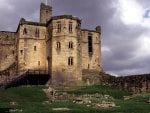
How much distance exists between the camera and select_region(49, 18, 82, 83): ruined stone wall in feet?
286

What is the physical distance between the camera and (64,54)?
287 feet

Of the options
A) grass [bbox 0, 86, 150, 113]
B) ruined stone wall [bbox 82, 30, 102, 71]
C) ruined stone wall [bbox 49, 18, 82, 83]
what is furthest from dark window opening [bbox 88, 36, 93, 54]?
grass [bbox 0, 86, 150, 113]

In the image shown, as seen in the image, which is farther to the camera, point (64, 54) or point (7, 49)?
point (7, 49)

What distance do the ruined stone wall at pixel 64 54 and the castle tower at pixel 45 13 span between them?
774cm

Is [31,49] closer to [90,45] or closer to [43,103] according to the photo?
[90,45]

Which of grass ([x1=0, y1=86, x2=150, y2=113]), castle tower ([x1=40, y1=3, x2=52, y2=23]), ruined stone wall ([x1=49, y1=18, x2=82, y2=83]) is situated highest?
castle tower ([x1=40, y1=3, x2=52, y2=23])

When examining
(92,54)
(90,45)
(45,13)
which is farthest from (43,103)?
(45,13)

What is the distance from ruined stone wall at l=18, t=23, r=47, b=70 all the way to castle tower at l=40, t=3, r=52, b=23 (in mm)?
3910

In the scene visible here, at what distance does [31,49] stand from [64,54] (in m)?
9.09

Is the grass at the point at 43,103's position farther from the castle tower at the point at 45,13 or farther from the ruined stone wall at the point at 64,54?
the castle tower at the point at 45,13

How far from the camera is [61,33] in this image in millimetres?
88562

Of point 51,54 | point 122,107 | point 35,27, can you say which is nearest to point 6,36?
point 35,27

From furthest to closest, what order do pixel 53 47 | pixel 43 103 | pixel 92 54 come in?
pixel 92 54
pixel 53 47
pixel 43 103

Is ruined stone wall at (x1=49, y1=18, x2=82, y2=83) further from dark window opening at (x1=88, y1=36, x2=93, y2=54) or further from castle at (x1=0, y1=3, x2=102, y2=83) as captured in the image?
dark window opening at (x1=88, y1=36, x2=93, y2=54)
